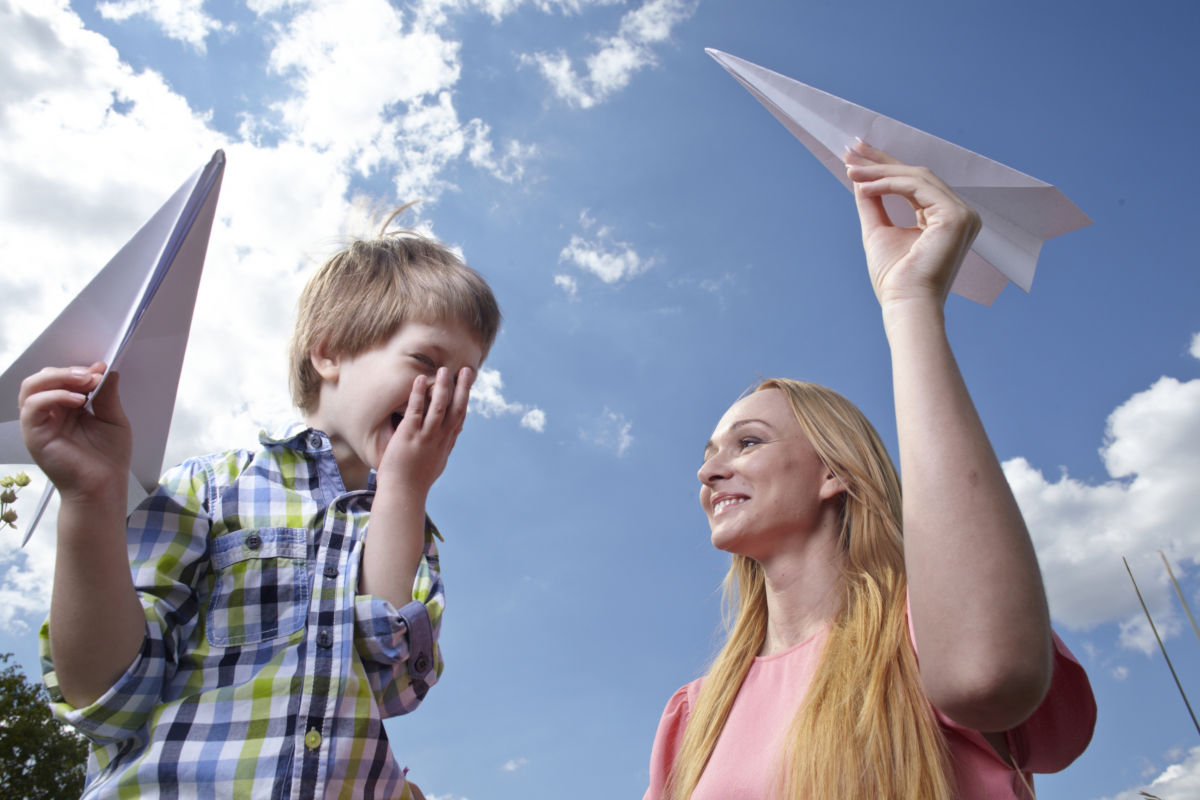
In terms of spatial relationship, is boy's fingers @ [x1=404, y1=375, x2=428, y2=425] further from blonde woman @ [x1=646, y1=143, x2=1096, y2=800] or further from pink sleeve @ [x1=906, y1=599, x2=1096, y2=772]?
pink sleeve @ [x1=906, y1=599, x2=1096, y2=772]

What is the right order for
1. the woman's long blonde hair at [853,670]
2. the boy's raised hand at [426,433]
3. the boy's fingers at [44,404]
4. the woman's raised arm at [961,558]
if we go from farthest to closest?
the boy's raised hand at [426,433] < the woman's long blonde hair at [853,670] < the boy's fingers at [44,404] < the woman's raised arm at [961,558]

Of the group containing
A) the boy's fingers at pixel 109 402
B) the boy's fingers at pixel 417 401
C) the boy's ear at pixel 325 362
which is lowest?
the boy's fingers at pixel 109 402

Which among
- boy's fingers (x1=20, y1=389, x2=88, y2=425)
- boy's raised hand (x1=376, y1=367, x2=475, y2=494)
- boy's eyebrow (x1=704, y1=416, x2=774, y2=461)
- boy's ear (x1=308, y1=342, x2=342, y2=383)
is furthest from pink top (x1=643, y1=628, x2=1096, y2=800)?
boy's fingers (x1=20, y1=389, x2=88, y2=425)

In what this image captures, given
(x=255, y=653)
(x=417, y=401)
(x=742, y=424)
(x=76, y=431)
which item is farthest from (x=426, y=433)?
(x=742, y=424)

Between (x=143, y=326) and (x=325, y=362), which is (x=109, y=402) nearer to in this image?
(x=143, y=326)

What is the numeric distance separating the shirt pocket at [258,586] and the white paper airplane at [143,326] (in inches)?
13.1

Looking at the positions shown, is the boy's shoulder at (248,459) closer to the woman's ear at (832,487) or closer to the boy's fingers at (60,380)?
the boy's fingers at (60,380)

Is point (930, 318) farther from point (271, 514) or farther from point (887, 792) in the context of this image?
point (271, 514)

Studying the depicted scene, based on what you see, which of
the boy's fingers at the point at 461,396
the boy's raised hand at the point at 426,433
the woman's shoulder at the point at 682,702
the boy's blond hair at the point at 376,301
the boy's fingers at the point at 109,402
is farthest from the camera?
the woman's shoulder at the point at 682,702

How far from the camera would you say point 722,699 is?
3.10 m

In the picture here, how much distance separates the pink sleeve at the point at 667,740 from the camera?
10.5 feet

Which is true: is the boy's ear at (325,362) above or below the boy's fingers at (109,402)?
above

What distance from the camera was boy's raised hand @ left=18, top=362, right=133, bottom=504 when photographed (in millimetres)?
2021

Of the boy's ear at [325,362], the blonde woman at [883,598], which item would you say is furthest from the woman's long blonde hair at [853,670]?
the boy's ear at [325,362]
